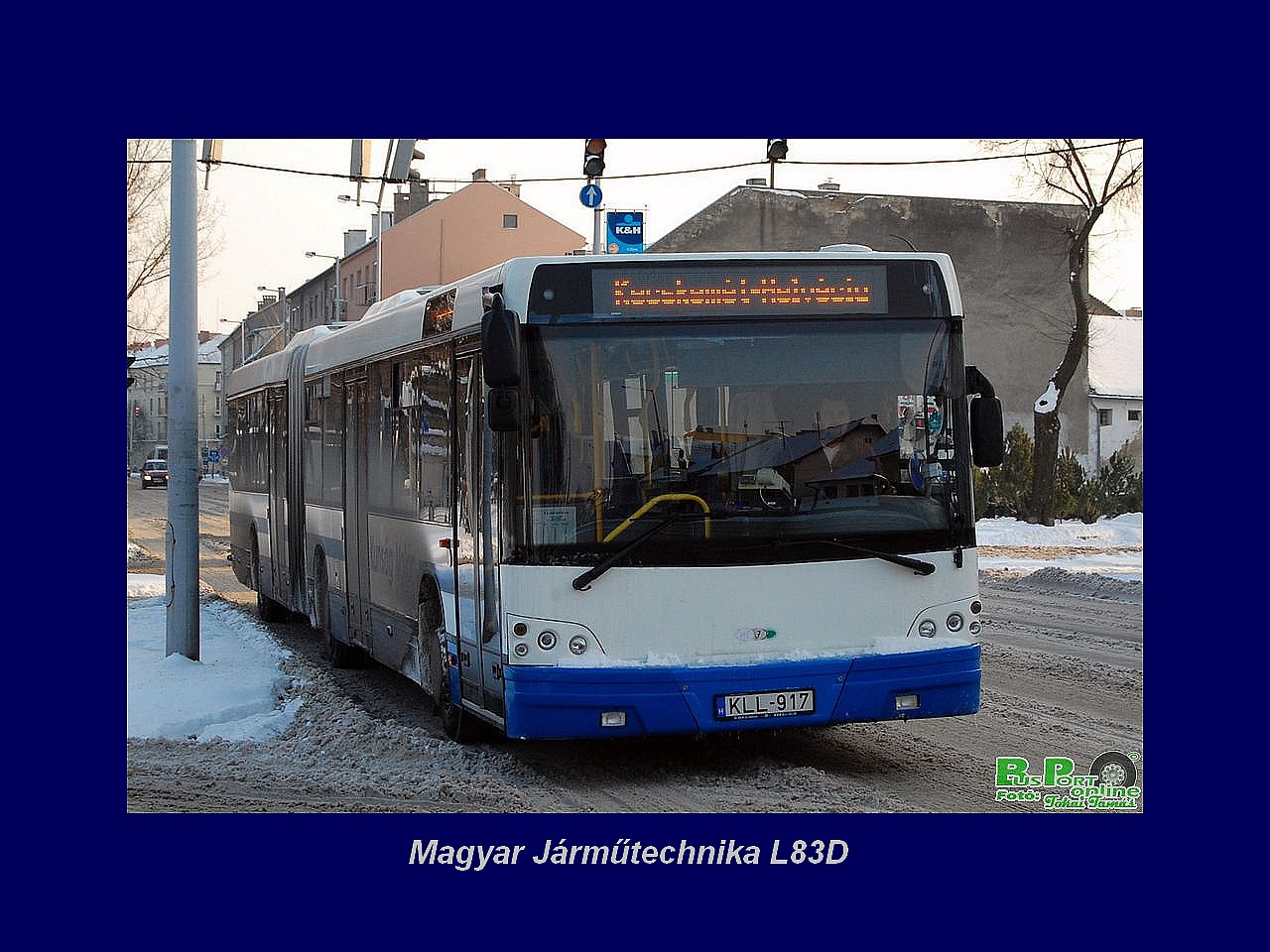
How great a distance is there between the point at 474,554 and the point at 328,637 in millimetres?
5686

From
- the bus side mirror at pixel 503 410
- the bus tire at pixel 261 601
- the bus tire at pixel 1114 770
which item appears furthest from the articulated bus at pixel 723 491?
the bus tire at pixel 261 601

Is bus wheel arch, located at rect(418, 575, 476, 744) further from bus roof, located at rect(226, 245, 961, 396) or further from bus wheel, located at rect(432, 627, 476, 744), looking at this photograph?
bus roof, located at rect(226, 245, 961, 396)

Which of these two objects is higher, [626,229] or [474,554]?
[626,229]

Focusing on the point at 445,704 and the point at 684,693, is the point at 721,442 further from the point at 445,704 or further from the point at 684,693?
the point at 445,704

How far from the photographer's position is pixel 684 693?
30.6 feet

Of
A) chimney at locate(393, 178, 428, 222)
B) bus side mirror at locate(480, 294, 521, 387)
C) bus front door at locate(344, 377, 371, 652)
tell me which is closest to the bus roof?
bus side mirror at locate(480, 294, 521, 387)

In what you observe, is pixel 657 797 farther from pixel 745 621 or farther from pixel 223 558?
pixel 223 558

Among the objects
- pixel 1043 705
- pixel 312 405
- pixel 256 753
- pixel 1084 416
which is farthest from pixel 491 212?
pixel 1084 416

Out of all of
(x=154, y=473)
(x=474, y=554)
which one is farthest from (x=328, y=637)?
(x=474, y=554)

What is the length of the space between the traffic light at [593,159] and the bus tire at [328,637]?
236 inches

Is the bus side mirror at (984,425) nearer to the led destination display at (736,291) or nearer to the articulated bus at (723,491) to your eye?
the articulated bus at (723,491)

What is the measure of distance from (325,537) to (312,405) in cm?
125

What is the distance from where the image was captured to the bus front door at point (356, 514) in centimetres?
1319

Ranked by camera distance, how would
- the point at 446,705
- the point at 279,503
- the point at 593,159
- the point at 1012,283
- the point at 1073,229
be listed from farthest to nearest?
the point at 1012,283
the point at 1073,229
the point at 279,503
the point at 446,705
the point at 593,159
